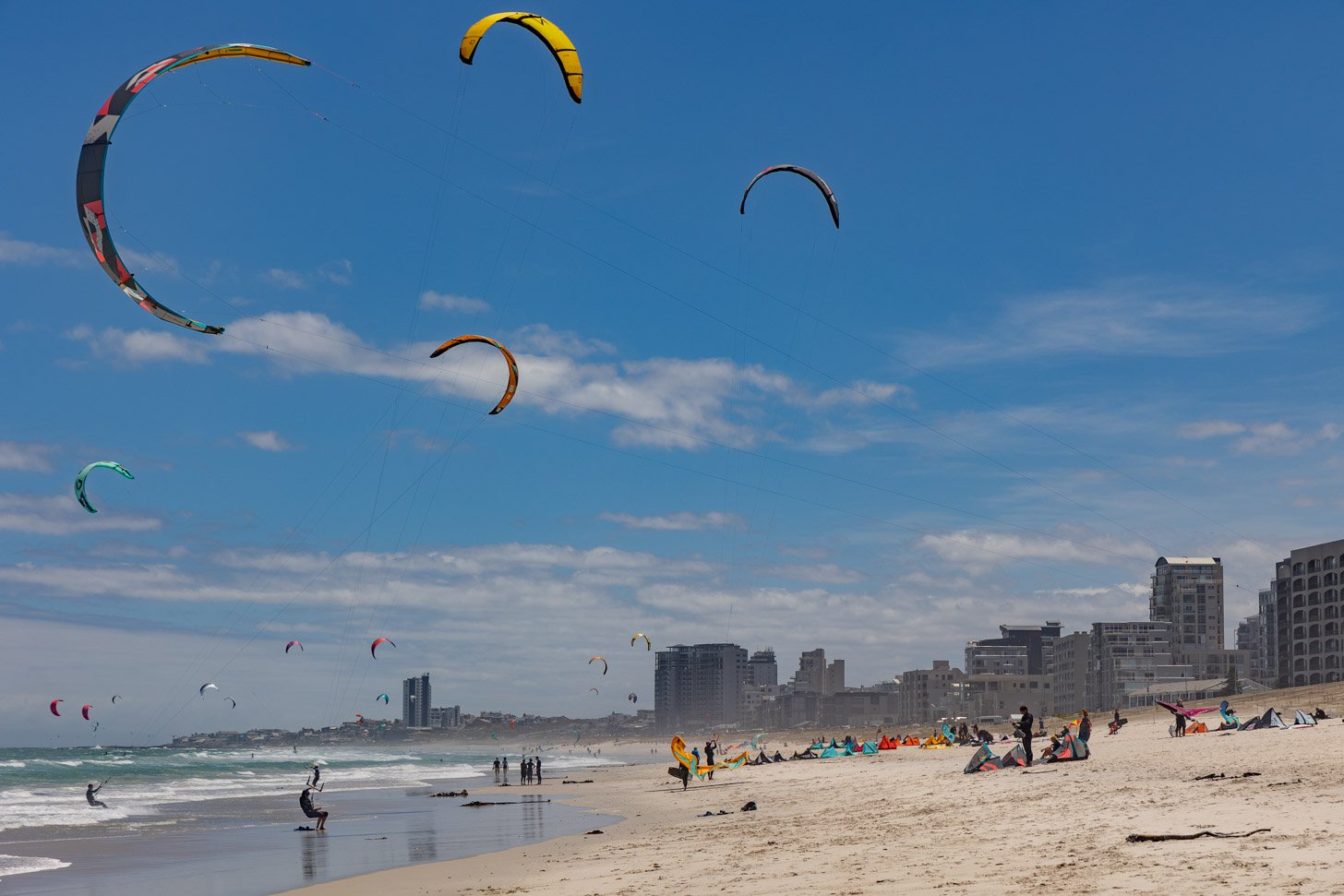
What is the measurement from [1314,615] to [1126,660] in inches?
1326

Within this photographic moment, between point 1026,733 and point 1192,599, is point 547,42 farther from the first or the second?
point 1192,599

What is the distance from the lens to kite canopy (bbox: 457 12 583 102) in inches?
744

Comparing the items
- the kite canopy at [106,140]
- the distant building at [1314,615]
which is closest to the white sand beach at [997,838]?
the kite canopy at [106,140]

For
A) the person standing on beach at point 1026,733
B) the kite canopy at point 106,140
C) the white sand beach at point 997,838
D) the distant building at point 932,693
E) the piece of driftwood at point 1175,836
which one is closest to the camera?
the white sand beach at point 997,838

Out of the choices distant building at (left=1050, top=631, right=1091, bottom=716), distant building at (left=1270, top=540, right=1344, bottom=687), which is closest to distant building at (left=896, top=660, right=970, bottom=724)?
distant building at (left=1050, top=631, right=1091, bottom=716)

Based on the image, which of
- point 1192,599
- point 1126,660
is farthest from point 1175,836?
point 1192,599

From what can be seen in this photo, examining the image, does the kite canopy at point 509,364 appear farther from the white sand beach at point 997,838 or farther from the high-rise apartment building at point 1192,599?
the high-rise apartment building at point 1192,599

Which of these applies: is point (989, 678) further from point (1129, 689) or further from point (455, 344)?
point (455, 344)

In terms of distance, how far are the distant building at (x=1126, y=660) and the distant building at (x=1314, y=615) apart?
62.9 feet

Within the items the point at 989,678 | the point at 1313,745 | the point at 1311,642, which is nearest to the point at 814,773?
the point at 1313,745

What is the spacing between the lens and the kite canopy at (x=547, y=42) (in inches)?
744

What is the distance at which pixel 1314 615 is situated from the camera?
107 metres

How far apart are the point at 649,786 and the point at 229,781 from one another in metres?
33.3

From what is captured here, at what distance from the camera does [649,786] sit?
1630 inches
